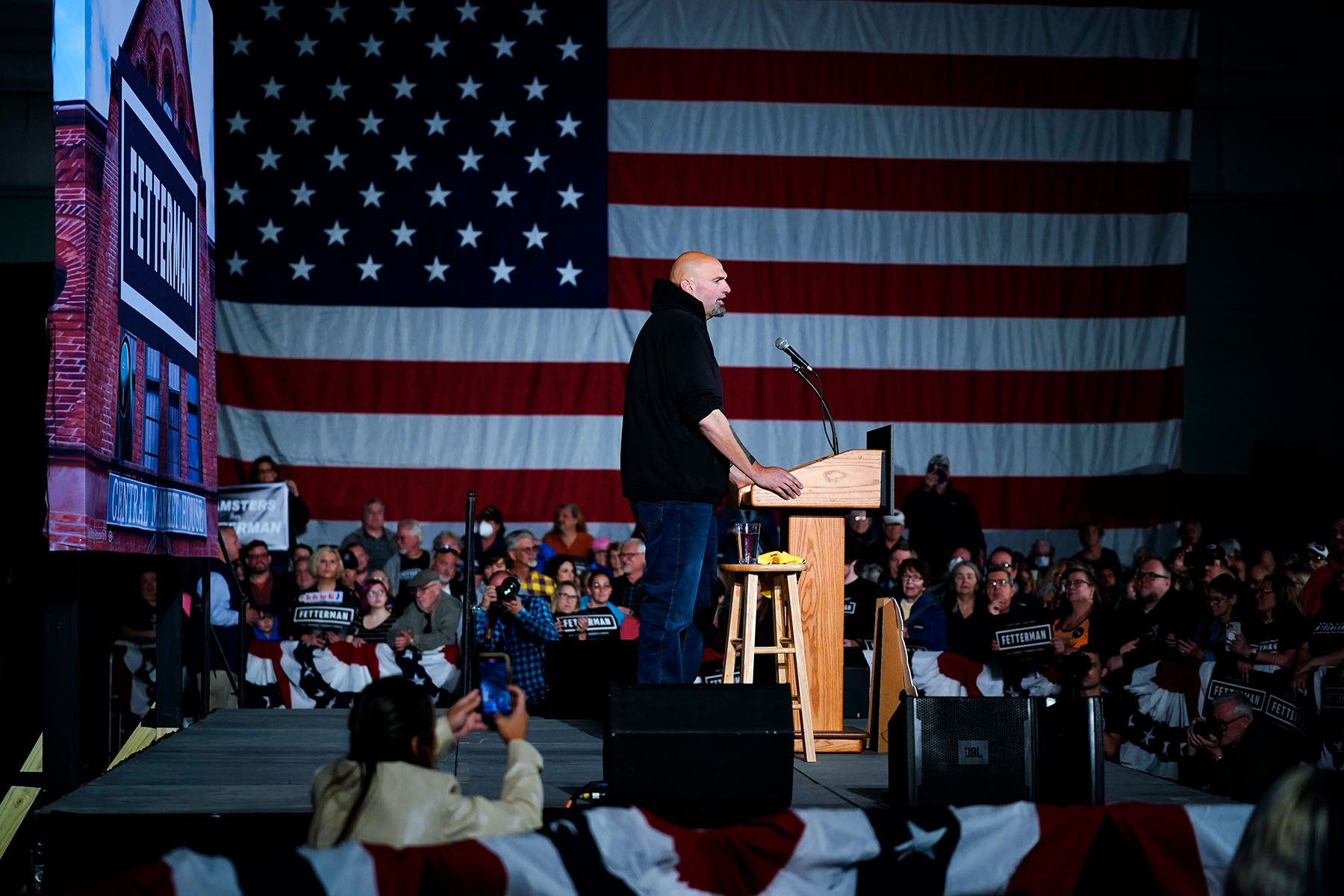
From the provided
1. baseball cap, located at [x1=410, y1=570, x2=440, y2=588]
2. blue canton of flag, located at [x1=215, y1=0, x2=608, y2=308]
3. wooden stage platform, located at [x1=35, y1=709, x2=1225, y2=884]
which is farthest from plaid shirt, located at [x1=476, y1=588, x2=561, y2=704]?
blue canton of flag, located at [x1=215, y1=0, x2=608, y2=308]

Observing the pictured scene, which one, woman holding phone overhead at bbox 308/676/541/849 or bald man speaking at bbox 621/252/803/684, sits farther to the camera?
bald man speaking at bbox 621/252/803/684

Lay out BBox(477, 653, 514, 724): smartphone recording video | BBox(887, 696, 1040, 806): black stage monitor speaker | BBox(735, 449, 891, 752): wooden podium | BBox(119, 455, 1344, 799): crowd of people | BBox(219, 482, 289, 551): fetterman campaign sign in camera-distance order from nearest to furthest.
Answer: BBox(477, 653, 514, 724): smartphone recording video
BBox(887, 696, 1040, 806): black stage monitor speaker
BBox(735, 449, 891, 752): wooden podium
BBox(119, 455, 1344, 799): crowd of people
BBox(219, 482, 289, 551): fetterman campaign sign

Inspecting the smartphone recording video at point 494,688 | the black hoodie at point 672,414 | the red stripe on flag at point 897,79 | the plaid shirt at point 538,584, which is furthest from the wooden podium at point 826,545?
the red stripe on flag at point 897,79

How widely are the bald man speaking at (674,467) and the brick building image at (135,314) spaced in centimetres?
150

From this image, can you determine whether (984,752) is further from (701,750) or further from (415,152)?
(415,152)

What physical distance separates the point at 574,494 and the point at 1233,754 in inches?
245

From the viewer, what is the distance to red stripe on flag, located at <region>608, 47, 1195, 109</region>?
34.3 ft

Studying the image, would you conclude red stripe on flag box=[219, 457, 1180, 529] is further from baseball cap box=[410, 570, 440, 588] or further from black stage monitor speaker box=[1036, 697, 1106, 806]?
black stage monitor speaker box=[1036, 697, 1106, 806]

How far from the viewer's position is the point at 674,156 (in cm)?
1047

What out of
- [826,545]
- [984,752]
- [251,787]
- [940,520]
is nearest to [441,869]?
[251,787]

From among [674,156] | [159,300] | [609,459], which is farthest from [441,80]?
[159,300]

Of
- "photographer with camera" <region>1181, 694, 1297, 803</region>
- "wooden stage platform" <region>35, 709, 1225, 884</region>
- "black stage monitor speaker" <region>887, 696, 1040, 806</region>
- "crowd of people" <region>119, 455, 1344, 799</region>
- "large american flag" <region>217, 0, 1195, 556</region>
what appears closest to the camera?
"wooden stage platform" <region>35, 709, 1225, 884</region>

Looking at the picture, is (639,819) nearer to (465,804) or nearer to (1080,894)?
(465,804)

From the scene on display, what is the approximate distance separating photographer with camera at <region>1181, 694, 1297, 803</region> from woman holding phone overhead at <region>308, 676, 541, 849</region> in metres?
2.70
